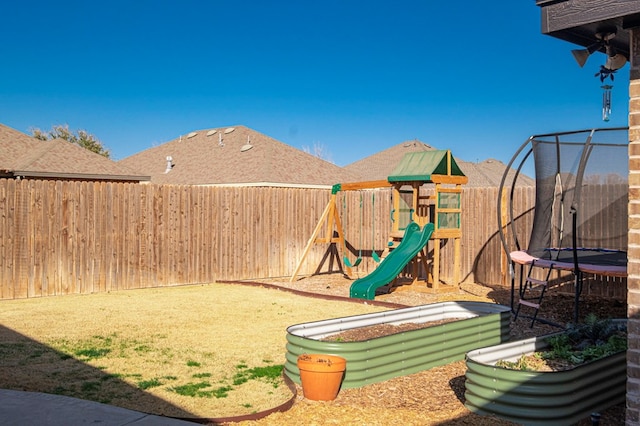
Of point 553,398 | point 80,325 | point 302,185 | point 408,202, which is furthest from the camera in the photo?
point 302,185

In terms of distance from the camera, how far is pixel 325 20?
31.1m

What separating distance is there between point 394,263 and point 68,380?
7.09 m

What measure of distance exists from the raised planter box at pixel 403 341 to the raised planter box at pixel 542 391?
38.3 inches

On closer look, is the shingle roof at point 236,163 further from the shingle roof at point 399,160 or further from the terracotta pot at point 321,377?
the terracotta pot at point 321,377

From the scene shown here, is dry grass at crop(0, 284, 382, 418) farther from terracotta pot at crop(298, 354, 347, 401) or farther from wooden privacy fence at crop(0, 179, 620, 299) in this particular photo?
wooden privacy fence at crop(0, 179, 620, 299)

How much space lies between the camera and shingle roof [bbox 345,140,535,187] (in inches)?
894

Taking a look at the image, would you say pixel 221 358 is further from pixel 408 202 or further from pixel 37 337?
pixel 408 202

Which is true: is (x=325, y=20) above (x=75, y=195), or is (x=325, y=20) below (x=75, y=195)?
above

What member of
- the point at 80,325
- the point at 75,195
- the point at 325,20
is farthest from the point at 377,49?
the point at 80,325

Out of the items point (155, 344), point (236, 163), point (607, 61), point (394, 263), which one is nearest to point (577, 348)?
point (607, 61)

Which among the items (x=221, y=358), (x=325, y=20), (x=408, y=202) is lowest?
(x=221, y=358)

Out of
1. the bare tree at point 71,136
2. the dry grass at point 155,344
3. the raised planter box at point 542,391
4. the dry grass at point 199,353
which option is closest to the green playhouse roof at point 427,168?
the dry grass at point 199,353

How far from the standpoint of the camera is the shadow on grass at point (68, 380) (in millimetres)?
5016

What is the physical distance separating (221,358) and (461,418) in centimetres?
288
